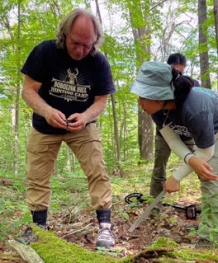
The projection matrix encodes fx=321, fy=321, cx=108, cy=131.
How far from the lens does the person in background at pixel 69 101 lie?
2.78m

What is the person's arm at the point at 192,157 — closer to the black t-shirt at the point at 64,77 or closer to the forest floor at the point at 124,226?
the forest floor at the point at 124,226

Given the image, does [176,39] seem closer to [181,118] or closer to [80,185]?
[80,185]

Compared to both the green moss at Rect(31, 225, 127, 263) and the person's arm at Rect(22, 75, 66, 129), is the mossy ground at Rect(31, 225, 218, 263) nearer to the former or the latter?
the green moss at Rect(31, 225, 127, 263)

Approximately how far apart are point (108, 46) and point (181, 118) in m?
4.17

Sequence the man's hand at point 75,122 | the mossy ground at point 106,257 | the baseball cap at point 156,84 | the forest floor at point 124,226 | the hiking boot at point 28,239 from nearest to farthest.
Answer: the mossy ground at point 106,257, the hiking boot at point 28,239, the baseball cap at point 156,84, the man's hand at point 75,122, the forest floor at point 124,226

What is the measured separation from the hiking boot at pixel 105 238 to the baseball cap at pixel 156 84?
1.18 m

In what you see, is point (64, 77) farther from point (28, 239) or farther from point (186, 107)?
point (28, 239)

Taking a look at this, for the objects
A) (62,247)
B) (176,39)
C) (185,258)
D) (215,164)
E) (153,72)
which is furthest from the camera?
(176,39)

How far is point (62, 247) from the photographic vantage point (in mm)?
1532

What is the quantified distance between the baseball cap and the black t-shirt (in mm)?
655

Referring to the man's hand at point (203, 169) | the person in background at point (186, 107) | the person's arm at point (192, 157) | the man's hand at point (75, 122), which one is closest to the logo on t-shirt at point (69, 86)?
the man's hand at point (75, 122)

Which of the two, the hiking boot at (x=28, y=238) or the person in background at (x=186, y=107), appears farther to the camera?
the person in background at (x=186, y=107)

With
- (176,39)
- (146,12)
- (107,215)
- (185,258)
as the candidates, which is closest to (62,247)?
(185,258)

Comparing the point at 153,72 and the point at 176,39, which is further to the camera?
the point at 176,39
